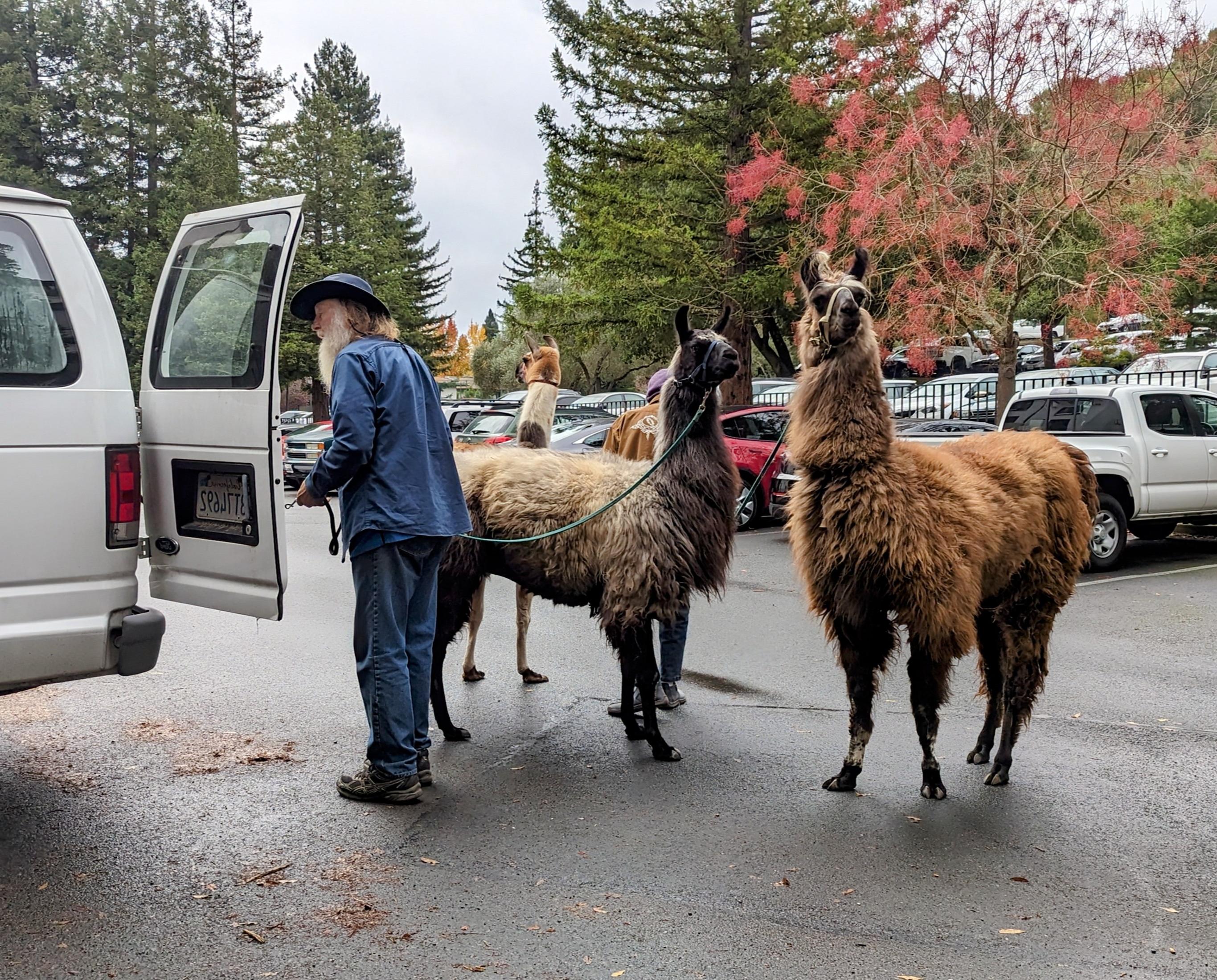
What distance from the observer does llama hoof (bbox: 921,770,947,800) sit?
470 centimetres

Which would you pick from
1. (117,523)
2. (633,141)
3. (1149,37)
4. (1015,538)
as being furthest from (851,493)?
(633,141)

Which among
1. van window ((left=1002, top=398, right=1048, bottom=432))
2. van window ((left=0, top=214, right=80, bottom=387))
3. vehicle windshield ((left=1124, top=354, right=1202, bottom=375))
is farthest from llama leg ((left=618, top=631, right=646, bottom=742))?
vehicle windshield ((left=1124, top=354, right=1202, bottom=375))

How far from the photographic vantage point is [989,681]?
5383mm

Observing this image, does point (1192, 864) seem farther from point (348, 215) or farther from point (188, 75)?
point (188, 75)

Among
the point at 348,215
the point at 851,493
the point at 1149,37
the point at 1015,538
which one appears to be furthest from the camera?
the point at 348,215

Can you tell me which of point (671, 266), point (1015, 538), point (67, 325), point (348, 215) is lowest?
point (1015, 538)

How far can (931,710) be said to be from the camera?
469 cm

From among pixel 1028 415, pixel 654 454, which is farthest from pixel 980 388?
pixel 654 454

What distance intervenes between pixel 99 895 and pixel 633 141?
17.9 m

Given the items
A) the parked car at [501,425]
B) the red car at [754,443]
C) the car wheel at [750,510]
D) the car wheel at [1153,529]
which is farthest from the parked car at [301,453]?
the car wheel at [1153,529]

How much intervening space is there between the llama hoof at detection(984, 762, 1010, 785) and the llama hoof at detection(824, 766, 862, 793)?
0.66m

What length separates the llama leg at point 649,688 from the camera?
5.30m

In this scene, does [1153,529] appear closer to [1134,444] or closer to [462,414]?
[1134,444]

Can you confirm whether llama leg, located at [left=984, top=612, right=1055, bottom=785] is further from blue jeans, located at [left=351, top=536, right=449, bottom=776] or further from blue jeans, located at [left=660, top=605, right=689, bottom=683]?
blue jeans, located at [left=351, top=536, right=449, bottom=776]
